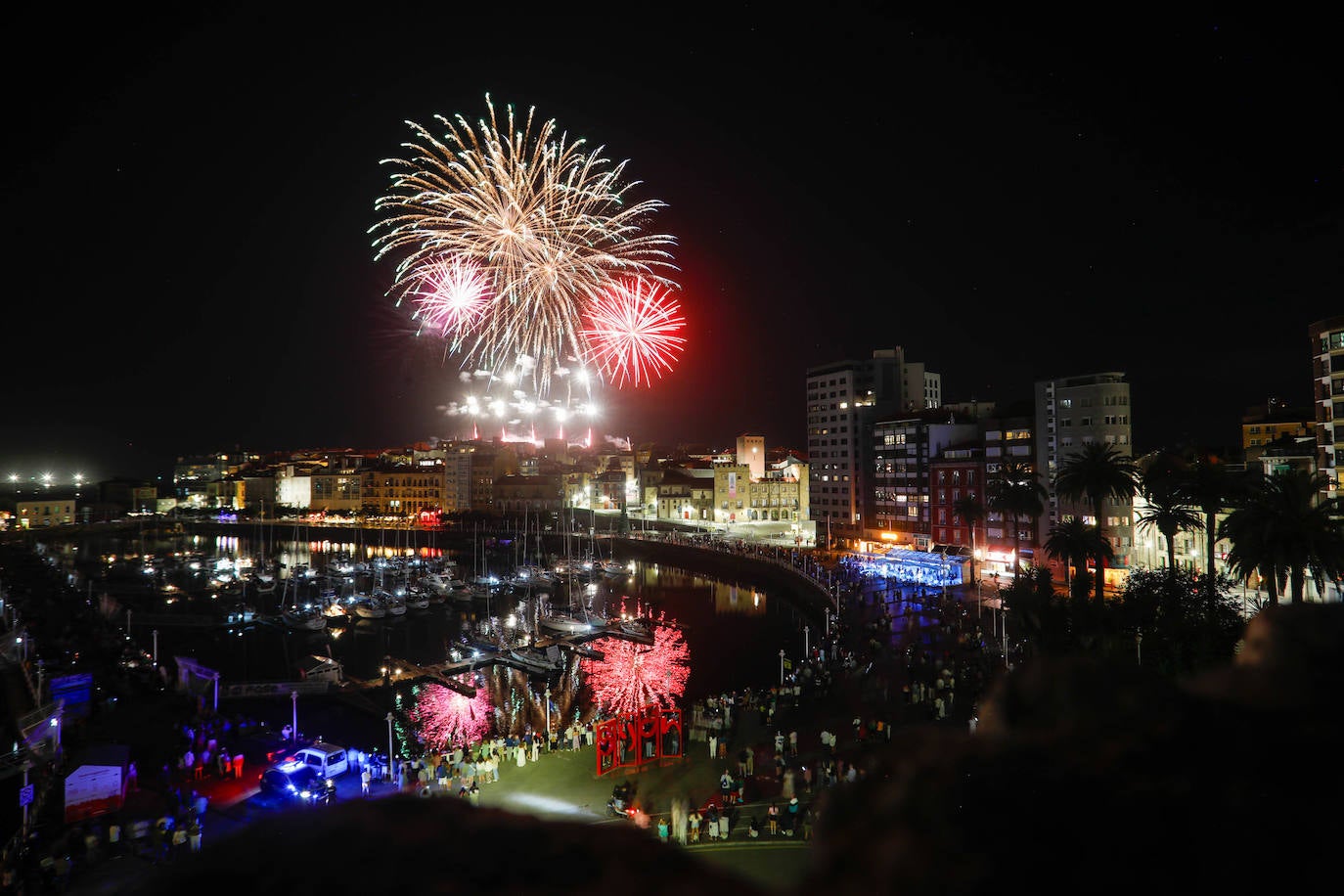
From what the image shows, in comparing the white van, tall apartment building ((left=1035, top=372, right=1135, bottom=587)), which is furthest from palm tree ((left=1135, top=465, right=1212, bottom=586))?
the white van

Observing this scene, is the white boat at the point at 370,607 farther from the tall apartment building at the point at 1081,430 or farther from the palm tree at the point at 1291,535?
the palm tree at the point at 1291,535

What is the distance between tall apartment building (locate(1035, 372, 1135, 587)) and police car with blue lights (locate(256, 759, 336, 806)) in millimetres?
39915

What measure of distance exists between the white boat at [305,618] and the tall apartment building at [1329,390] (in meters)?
49.6

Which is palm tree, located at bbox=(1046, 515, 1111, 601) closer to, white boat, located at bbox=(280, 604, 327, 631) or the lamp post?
the lamp post

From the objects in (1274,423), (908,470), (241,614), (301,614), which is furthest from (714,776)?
Result: (1274,423)

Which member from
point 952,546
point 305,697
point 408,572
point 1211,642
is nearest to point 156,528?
point 408,572

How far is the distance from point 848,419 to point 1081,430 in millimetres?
25936

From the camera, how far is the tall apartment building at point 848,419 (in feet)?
225

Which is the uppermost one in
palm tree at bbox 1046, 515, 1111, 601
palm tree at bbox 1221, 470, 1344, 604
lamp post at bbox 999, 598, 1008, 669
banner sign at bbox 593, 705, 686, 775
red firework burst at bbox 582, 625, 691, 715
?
palm tree at bbox 1221, 470, 1344, 604

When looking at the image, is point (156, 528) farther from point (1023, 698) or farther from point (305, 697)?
point (1023, 698)

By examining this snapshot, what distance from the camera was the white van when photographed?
56.2ft

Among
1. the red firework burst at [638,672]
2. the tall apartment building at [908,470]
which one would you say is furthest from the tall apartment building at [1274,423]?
the red firework burst at [638,672]

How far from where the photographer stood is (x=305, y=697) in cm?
2750

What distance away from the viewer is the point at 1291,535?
20109 millimetres
